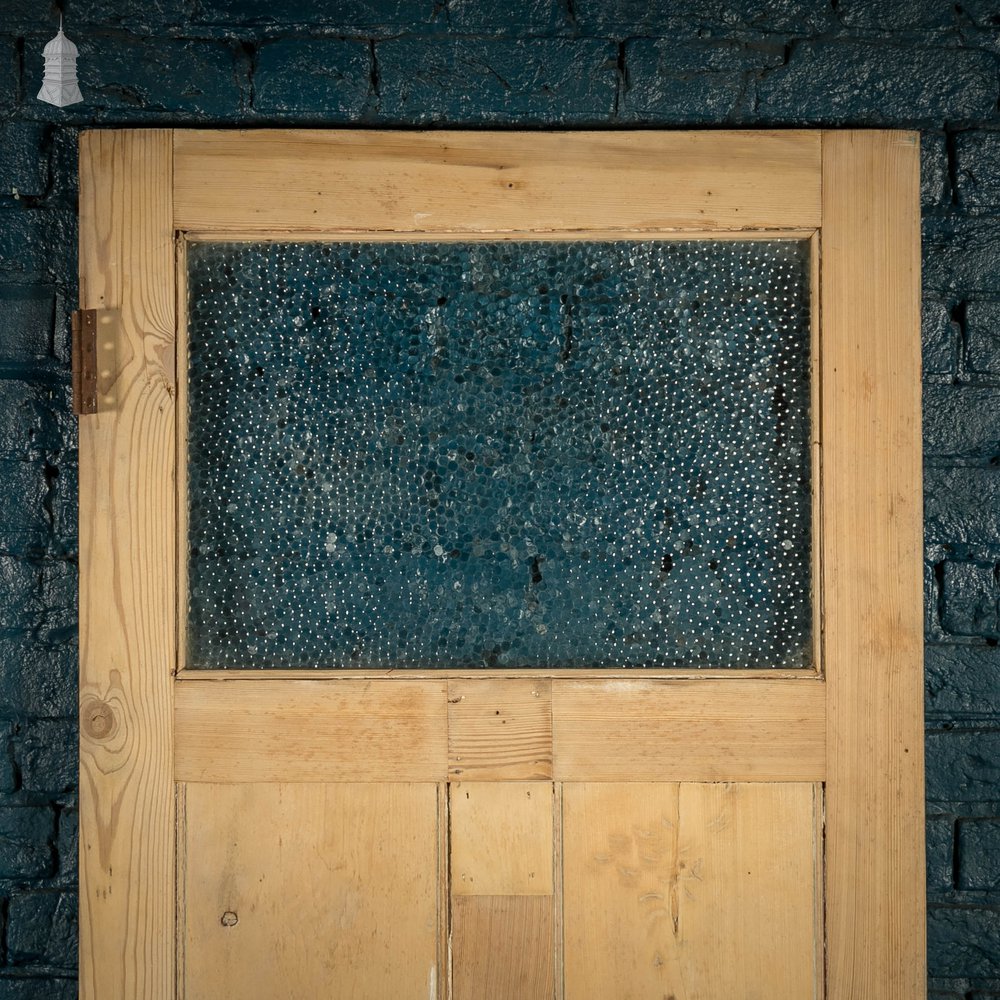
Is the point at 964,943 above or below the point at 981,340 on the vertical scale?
below

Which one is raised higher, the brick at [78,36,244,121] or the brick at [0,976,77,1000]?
the brick at [78,36,244,121]

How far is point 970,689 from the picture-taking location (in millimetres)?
1065

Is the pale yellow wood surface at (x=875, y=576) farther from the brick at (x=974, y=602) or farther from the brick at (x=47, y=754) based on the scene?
the brick at (x=47, y=754)

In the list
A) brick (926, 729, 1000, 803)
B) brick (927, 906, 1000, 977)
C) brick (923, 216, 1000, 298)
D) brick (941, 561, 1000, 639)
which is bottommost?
brick (927, 906, 1000, 977)

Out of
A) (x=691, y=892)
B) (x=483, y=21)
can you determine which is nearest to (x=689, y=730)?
(x=691, y=892)

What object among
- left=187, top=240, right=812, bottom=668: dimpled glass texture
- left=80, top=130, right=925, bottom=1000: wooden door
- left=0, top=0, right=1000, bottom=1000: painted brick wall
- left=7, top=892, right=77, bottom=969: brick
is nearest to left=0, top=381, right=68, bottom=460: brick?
left=0, top=0, right=1000, bottom=1000: painted brick wall

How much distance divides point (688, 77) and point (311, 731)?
978mm

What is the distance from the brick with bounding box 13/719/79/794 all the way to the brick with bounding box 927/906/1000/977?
3.83 feet

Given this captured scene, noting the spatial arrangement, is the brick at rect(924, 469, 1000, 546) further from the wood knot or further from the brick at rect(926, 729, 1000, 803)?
the wood knot

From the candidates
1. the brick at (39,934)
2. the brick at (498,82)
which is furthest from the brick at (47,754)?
the brick at (498,82)

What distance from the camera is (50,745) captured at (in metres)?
1.07

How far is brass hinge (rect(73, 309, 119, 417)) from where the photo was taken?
1013mm

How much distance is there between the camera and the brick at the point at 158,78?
105cm

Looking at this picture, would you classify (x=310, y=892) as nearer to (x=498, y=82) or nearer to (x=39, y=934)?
(x=39, y=934)
